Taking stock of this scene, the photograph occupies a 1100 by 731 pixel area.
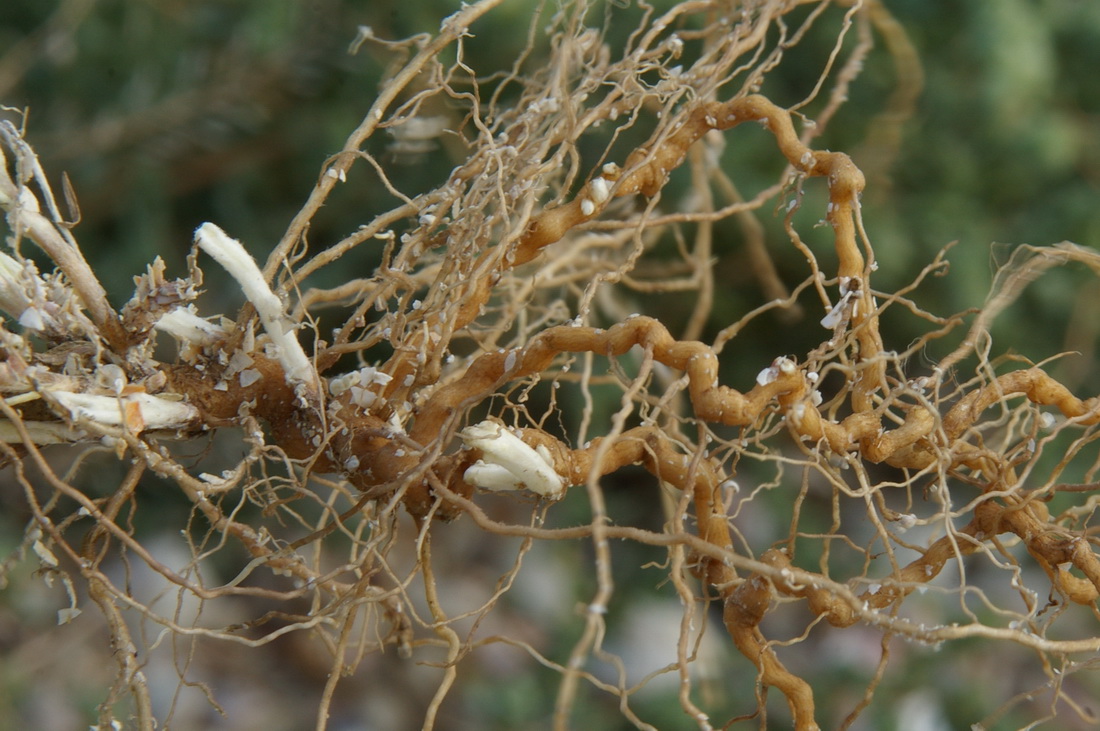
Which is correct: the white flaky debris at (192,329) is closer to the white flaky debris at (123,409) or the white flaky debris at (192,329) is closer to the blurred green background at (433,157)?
the white flaky debris at (123,409)

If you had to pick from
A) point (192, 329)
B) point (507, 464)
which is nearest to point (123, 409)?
point (192, 329)

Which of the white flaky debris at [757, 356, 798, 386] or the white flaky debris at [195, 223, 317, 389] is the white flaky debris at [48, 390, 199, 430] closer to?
the white flaky debris at [195, 223, 317, 389]

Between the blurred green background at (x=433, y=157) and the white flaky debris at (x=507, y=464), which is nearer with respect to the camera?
the white flaky debris at (x=507, y=464)

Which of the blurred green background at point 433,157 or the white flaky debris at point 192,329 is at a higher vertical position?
the white flaky debris at point 192,329

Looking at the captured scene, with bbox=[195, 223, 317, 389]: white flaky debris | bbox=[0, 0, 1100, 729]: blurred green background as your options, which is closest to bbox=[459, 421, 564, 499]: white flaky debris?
bbox=[195, 223, 317, 389]: white flaky debris

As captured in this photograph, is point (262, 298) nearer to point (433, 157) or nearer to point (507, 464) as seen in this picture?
point (507, 464)

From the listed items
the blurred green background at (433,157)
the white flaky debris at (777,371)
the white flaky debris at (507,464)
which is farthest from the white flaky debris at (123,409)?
the blurred green background at (433,157)

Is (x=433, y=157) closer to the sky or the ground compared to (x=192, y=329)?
closer to the ground

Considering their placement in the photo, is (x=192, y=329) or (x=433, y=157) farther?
(x=433, y=157)
